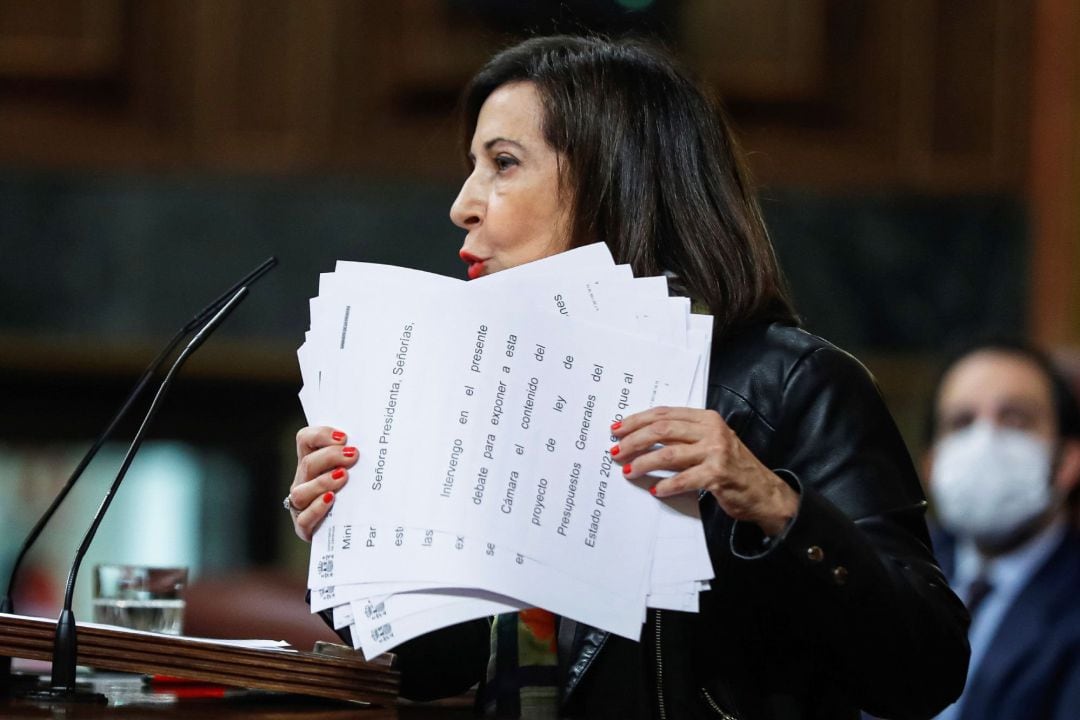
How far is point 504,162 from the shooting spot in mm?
1893

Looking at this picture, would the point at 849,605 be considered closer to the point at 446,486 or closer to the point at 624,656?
the point at 624,656

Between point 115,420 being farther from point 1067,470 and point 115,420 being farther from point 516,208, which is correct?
point 1067,470

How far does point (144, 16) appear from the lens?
5648mm

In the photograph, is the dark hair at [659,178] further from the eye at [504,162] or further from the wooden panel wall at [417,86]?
the wooden panel wall at [417,86]

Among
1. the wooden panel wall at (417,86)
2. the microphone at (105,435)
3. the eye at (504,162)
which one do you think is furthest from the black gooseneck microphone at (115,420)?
the wooden panel wall at (417,86)

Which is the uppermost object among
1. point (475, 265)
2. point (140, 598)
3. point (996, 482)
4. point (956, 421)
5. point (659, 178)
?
point (659, 178)

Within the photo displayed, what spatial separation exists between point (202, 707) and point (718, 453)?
0.53 m

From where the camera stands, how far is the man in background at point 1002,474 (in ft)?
11.8

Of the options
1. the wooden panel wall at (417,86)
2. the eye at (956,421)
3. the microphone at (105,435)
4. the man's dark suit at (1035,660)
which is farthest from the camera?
the wooden panel wall at (417,86)

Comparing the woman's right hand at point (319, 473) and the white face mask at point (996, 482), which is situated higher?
the woman's right hand at point (319, 473)

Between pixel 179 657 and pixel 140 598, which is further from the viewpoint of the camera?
pixel 140 598

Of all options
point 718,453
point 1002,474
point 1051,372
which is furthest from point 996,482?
point 718,453

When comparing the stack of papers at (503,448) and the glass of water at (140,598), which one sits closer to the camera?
the stack of papers at (503,448)

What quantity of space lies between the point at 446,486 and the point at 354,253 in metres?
4.04
